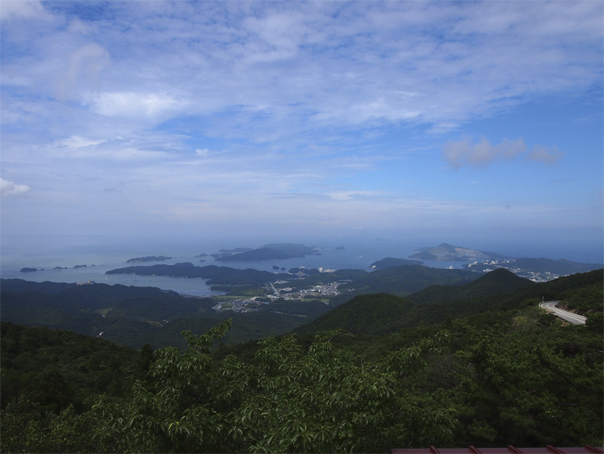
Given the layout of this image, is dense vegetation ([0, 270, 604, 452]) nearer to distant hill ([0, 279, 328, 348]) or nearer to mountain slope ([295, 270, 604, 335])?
mountain slope ([295, 270, 604, 335])

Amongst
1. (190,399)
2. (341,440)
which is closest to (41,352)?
(190,399)

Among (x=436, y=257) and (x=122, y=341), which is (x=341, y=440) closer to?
(x=122, y=341)

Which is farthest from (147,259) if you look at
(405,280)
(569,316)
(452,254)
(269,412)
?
(269,412)

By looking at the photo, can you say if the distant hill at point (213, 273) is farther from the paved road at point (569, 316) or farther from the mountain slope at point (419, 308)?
the paved road at point (569, 316)

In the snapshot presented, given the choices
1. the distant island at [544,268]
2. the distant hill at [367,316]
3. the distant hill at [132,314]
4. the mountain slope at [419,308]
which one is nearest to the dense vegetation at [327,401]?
the mountain slope at [419,308]

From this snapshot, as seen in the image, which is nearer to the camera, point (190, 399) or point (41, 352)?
point (190, 399)

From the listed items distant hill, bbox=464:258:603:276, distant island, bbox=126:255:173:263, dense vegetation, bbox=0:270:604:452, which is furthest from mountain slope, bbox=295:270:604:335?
distant island, bbox=126:255:173:263
